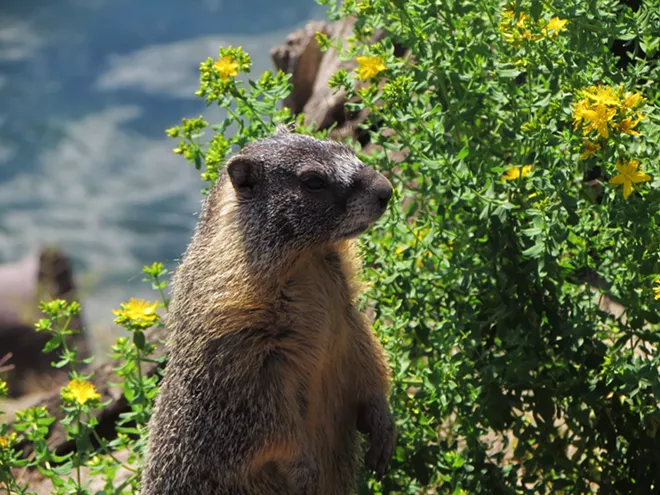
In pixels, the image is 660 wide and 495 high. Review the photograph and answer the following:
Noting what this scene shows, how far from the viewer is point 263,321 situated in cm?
329

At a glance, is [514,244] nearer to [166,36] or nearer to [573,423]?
[573,423]

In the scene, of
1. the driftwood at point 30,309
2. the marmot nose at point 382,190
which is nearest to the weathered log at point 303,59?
the driftwood at point 30,309

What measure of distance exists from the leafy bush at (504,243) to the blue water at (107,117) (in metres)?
7.53

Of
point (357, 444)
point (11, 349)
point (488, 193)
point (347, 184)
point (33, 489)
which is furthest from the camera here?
point (11, 349)

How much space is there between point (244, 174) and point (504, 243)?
3.15 feet

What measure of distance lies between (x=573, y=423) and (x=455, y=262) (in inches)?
29.0

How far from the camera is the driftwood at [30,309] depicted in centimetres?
763

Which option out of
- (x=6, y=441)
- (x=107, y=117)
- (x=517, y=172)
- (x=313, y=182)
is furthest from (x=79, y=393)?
(x=107, y=117)

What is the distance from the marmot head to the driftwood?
182 inches

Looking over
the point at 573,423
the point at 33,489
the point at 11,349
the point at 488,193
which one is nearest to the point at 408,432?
the point at 573,423

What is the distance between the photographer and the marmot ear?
3.28 metres

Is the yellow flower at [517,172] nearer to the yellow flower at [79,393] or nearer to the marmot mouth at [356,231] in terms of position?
the marmot mouth at [356,231]

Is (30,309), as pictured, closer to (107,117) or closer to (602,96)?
(602,96)

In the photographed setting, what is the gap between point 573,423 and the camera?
12.3ft
